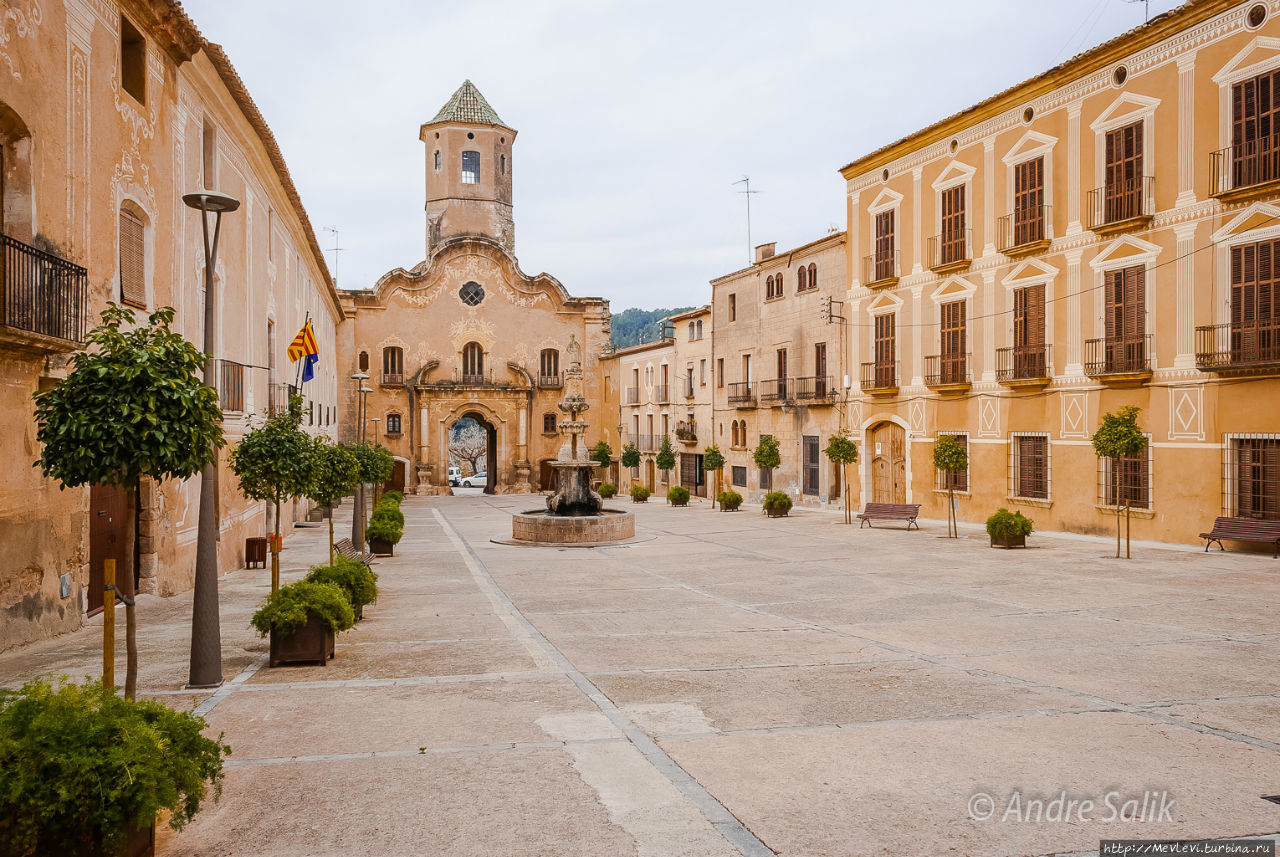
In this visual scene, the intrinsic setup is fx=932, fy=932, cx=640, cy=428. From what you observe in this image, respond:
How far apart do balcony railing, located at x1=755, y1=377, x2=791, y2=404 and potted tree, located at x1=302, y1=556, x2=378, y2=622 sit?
25967 millimetres

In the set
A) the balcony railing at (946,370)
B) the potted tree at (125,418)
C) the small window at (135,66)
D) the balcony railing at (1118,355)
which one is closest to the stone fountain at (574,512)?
the balcony railing at (946,370)

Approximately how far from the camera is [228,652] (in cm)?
998

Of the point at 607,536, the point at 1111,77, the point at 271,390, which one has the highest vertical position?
the point at 1111,77

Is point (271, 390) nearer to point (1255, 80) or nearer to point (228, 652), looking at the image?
point (228, 652)

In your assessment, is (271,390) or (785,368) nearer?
(271,390)

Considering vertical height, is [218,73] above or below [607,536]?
above

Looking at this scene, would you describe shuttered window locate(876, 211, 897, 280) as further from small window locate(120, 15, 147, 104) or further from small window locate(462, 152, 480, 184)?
small window locate(462, 152, 480, 184)

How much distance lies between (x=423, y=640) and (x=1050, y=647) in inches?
276

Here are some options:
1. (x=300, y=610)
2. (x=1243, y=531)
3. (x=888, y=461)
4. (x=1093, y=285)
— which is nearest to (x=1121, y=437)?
(x=1243, y=531)

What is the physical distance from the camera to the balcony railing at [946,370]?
26.4m

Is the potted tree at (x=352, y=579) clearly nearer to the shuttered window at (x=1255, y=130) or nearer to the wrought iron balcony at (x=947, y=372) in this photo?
the shuttered window at (x=1255, y=130)

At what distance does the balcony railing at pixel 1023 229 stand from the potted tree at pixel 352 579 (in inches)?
759

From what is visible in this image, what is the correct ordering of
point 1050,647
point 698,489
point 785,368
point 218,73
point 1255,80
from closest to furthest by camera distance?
point 1050,647 → point 218,73 → point 1255,80 → point 785,368 → point 698,489

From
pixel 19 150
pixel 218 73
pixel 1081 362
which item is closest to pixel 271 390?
pixel 218 73
